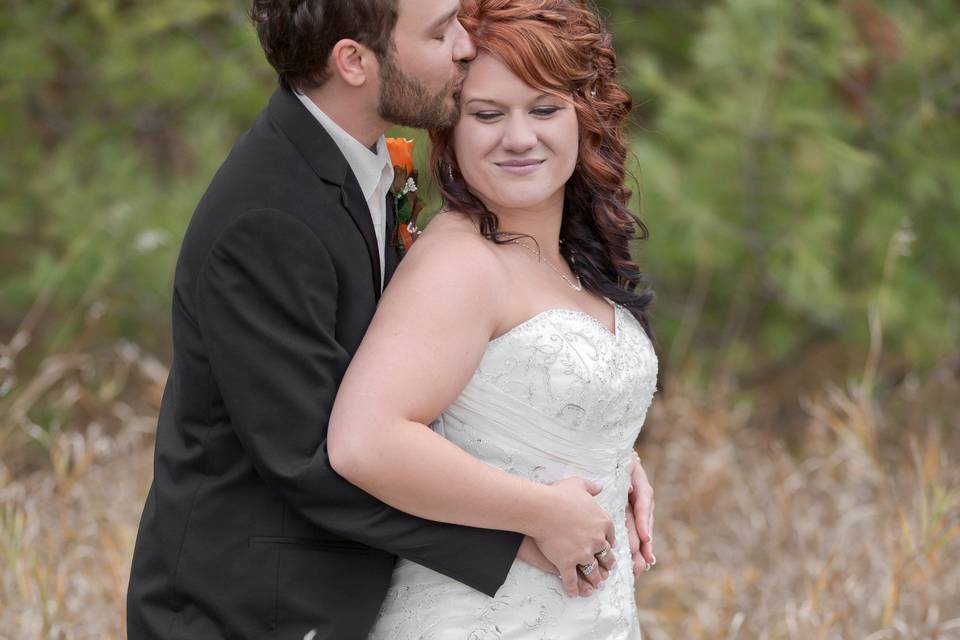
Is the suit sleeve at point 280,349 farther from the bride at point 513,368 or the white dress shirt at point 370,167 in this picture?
the white dress shirt at point 370,167

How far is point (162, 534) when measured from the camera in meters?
2.07

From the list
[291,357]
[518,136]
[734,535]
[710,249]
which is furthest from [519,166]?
[710,249]

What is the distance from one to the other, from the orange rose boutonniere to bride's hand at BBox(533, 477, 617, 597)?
0.58 m

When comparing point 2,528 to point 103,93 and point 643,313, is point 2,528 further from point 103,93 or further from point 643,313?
point 103,93

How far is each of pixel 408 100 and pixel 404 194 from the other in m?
0.33

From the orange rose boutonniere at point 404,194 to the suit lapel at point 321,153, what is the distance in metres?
0.27

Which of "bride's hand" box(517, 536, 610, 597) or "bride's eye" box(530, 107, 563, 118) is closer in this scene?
"bride's hand" box(517, 536, 610, 597)

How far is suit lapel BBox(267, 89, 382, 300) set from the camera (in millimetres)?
2023

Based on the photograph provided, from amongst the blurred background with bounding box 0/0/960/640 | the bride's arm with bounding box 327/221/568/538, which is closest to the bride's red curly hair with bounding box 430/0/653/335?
the bride's arm with bounding box 327/221/568/538

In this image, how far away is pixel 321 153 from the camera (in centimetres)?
203

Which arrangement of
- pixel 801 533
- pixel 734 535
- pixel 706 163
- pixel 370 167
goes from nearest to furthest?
pixel 370 167
pixel 801 533
pixel 734 535
pixel 706 163

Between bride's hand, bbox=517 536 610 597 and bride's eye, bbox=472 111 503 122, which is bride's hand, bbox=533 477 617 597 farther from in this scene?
bride's eye, bbox=472 111 503 122

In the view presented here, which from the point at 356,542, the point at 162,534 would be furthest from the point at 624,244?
the point at 162,534

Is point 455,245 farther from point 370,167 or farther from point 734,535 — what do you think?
point 734,535
